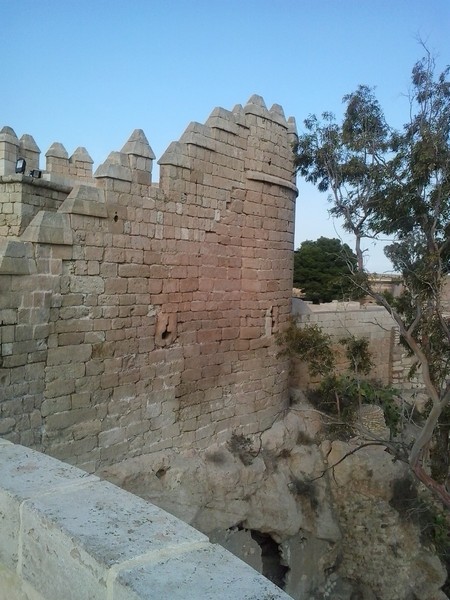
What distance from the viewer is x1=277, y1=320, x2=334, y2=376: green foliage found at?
10367 millimetres

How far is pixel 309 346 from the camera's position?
420 inches

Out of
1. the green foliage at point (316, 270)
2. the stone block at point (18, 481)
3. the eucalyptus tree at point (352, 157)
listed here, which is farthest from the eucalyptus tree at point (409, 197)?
the green foliage at point (316, 270)

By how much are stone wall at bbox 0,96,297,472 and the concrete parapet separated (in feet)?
13.9

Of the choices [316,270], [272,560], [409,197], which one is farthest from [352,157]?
[316,270]

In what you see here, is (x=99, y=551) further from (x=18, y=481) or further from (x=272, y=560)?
(x=272, y=560)

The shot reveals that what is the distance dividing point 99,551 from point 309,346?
934 centimetres

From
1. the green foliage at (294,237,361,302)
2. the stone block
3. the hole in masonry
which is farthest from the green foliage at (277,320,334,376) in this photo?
the green foliage at (294,237,361,302)

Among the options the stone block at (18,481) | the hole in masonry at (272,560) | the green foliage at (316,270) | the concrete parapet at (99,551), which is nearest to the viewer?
the concrete parapet at (99,551)

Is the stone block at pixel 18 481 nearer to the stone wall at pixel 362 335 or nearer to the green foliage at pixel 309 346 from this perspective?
the green foliage at pixel 309 346

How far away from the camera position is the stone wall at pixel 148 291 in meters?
6.20

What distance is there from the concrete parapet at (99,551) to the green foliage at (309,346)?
8.38 m

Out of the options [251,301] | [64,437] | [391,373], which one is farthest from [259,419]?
[391,373]

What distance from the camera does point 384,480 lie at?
35.4ft

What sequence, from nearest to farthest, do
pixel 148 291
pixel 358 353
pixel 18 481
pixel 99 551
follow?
pixel 99 551, pixel 18 481, pixel 148 291, pixel 358 353
